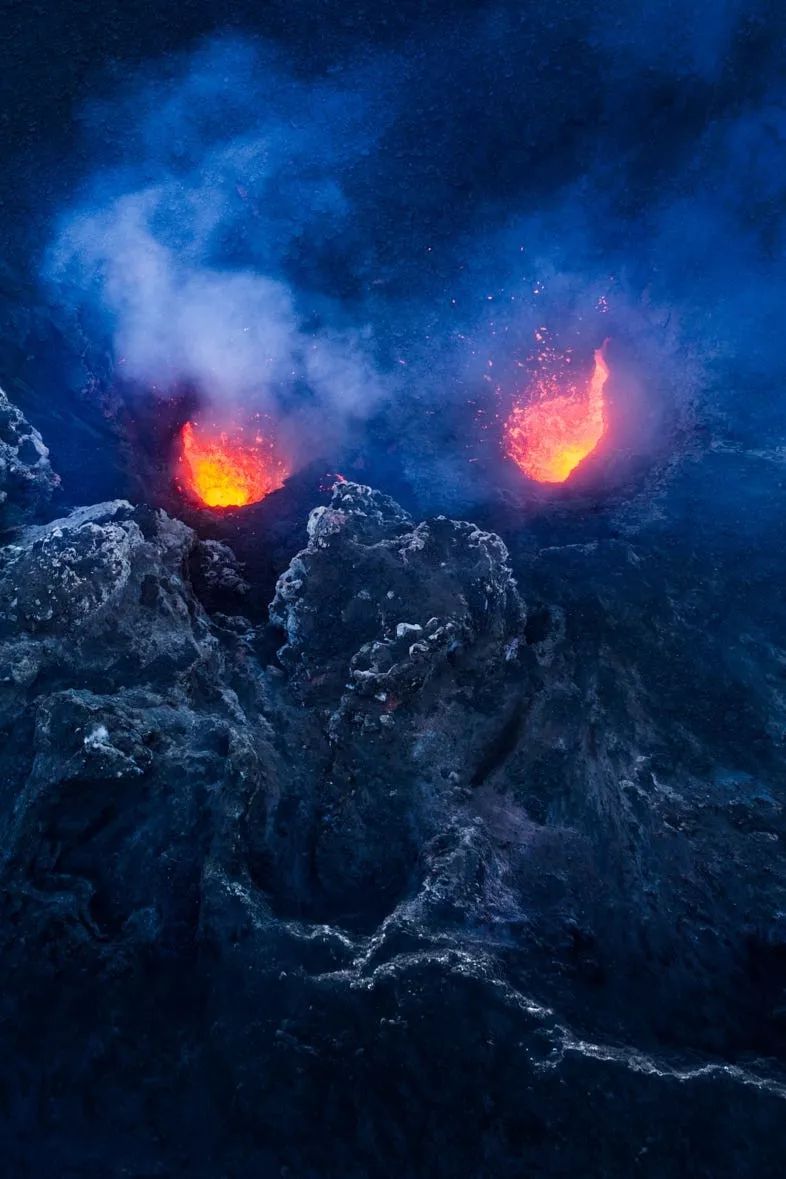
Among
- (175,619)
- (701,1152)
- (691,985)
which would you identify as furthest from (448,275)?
(701,1152)

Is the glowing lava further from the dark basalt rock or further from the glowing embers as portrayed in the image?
the dark basalt rock

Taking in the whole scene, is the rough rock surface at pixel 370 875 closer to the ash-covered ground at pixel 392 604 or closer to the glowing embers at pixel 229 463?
the ash-covered ground at pixel 392 604

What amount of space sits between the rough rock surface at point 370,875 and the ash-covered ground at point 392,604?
2 centimetres

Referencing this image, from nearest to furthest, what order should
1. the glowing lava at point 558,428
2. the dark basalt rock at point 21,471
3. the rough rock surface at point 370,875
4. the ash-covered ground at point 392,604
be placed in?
the rough rock surface at point 370,875 → the ash-covered ground at point 392,604 → the dark basalt rock at point 21,471 → the glowing lava at point 558,428

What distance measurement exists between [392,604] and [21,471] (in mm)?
3248

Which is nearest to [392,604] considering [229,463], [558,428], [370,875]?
[370,875]

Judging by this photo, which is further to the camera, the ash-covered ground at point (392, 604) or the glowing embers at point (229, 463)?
the glowing embers at point (229, 463)

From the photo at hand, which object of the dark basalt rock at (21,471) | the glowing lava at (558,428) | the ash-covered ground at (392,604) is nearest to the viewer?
the ash-covered ground at (392,604)

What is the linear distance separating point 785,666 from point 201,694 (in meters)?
3.75

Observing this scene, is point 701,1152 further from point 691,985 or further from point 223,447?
point 223,447

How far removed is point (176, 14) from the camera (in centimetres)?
754

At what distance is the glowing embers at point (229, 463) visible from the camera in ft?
23.9

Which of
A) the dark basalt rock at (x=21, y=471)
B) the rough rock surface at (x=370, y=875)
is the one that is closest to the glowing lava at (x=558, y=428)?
the rough rock surface at (x=370, y=875)

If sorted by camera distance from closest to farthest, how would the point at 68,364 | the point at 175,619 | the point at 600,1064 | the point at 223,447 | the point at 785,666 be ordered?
the point at 600,1064 → the point at 785,666 → the point at 175,619 → the point at 68,364 → the point at 223,447
